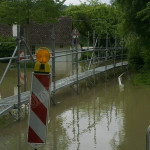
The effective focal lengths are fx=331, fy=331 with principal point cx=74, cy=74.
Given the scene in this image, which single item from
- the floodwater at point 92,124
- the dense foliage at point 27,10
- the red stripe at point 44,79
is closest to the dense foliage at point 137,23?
the floodwater at point 92,124

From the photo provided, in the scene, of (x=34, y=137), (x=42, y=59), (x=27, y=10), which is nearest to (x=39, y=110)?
(x=34, y=137)

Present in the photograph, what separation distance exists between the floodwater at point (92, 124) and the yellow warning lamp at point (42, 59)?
8.53ft

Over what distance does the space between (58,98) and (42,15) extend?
14311 mm

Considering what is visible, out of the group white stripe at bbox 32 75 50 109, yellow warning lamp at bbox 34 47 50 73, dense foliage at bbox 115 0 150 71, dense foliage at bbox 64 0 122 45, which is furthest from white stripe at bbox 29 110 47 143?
dense foliage at bbox 64 0 122 45

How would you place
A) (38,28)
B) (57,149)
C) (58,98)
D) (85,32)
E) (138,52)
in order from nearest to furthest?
(57,149) < (58,98) < (138,52) < (38,28) < (85,32)

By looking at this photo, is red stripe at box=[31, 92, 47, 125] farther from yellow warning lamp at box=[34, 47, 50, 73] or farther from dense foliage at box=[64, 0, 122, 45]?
dense foliage at box=[64, 0, 122, 45]

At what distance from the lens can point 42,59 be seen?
371 centimetres

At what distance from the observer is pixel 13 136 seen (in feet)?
22.5

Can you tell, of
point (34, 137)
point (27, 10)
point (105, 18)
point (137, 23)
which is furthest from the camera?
point (105, 18)

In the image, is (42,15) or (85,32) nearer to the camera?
(42,15)

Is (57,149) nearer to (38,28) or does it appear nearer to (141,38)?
(141,38)

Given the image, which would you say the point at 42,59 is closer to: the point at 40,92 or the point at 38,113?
the point at 40,92

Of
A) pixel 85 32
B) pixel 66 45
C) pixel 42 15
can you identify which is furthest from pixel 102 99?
pixel 85 32

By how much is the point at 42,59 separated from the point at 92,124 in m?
4.45
